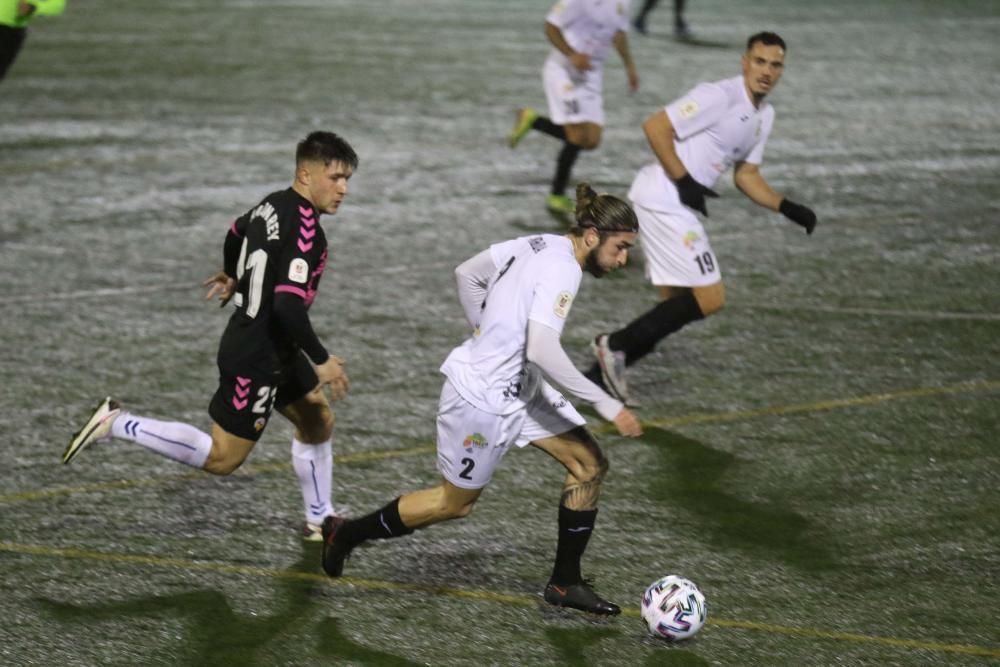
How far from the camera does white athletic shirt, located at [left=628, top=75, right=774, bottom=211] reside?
970 centimetres

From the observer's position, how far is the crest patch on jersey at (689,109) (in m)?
9.67

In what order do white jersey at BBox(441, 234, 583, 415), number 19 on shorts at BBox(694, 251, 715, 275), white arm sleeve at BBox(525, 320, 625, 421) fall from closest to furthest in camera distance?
white arm sleeve at BBox(525, 320, 625, 421), white jersey at BBox(441, 234, 583, 415), number 19 on shorts at BBox(694, 251, 715, 275)

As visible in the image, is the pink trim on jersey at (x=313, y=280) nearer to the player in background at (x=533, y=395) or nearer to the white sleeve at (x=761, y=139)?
the player in background at (x=533, y=395)

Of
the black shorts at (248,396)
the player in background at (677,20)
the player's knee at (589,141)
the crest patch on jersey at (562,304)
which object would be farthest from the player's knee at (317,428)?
the player in background at (677,20)

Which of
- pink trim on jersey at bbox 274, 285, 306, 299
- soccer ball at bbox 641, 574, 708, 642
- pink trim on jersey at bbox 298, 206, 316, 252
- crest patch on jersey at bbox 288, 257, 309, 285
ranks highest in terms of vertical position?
pink trim on jersey at bbox 298, 206, 316, 252

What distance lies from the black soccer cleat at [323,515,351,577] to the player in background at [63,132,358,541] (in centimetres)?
49

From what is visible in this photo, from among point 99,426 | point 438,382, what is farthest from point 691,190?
point 99,426

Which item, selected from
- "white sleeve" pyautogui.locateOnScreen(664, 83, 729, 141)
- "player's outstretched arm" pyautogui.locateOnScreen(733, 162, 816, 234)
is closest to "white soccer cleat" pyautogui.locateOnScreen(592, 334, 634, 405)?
"player's outstretched arm" pyautogui.locateOnScreen(733, 162, 816, 234)

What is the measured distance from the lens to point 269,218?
6758 millimetres

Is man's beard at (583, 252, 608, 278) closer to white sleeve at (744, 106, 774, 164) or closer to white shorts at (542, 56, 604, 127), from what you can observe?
white sleeve at (744, 106, 774, 164)

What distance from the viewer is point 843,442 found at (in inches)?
349

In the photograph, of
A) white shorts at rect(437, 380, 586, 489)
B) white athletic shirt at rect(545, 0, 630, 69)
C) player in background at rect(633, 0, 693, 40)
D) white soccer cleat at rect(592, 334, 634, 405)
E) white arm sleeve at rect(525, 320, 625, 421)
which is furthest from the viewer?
player in background at rect(633, 0, 693, 40)

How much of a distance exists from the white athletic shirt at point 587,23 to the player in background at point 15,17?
14.6ft

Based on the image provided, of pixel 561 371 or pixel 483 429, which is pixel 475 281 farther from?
pixel 561 371
